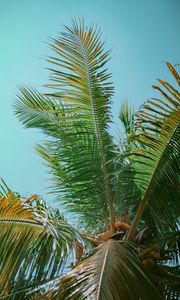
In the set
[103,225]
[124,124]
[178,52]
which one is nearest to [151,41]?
[178,52]

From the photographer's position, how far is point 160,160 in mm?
3803

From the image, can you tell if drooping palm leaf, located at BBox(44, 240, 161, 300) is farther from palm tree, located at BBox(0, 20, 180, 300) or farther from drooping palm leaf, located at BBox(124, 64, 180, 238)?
drooping palm leaf, located at BBox(124, 64, 180, 238)

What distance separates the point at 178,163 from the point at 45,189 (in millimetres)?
1298

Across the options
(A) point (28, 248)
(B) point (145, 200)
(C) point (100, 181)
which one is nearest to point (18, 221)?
(A) point (28, 248)

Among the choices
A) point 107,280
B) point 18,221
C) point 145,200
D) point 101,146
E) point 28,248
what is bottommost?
point 107,280

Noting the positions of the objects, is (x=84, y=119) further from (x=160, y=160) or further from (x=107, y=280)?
(x=107, y=280)

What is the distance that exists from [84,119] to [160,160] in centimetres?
79

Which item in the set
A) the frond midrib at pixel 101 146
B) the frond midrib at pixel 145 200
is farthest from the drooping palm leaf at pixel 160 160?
the frond midrib at pixel 101 146

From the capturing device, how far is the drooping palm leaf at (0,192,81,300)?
133 inches

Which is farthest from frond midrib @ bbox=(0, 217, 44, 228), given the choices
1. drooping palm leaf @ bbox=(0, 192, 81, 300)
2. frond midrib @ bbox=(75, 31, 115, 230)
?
frond midrib @ bbox=(75, 31, 115, 230)

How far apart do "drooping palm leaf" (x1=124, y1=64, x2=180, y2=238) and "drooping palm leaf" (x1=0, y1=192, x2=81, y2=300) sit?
26.0 inches

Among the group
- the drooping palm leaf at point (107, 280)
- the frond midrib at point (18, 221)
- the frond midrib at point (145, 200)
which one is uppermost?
the frond midrib at point (18, 221)

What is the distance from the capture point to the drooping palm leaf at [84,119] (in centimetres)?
418

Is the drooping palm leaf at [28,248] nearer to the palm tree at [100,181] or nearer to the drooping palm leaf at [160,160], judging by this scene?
the palm tree at [100,181]
